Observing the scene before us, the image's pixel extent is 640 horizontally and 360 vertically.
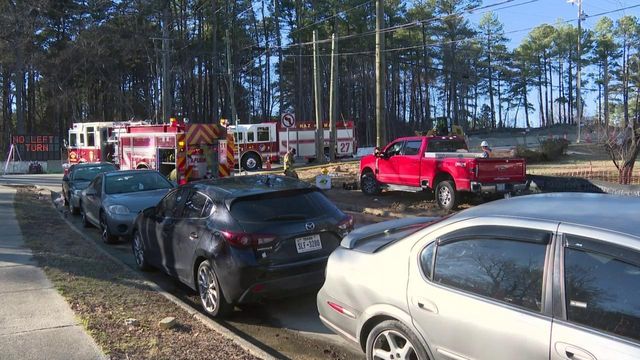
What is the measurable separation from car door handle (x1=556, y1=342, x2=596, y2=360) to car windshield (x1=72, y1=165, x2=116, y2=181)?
15.2 m

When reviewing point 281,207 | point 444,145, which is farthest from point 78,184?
point 281,207

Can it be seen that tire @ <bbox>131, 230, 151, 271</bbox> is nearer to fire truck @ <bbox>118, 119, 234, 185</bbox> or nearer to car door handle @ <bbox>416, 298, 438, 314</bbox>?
car door handle @ <bbox>416, 298, 438, 314</bbox>

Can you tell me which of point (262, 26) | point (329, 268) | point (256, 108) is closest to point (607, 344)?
point (329, 268)

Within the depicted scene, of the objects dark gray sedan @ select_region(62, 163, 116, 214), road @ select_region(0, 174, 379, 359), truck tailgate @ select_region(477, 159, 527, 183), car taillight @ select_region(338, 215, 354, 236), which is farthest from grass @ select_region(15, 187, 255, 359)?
truck tailgate @ select_region(477, 159, 527, 183)

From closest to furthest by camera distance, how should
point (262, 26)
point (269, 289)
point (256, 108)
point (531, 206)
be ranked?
point (531, 206) → point (269, 289) → point (262, 26) → point (256, 108)

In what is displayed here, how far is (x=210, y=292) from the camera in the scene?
6086 millimetres

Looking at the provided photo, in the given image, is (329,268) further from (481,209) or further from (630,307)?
(630,307)

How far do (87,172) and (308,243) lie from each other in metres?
12.4

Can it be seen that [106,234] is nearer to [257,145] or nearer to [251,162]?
[251,162]

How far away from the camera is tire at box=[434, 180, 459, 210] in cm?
1323

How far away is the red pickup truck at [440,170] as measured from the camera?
1288 cm

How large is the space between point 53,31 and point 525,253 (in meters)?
59.9

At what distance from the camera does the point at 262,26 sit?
220 feet

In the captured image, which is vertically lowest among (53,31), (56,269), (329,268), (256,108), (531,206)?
(56,269)
